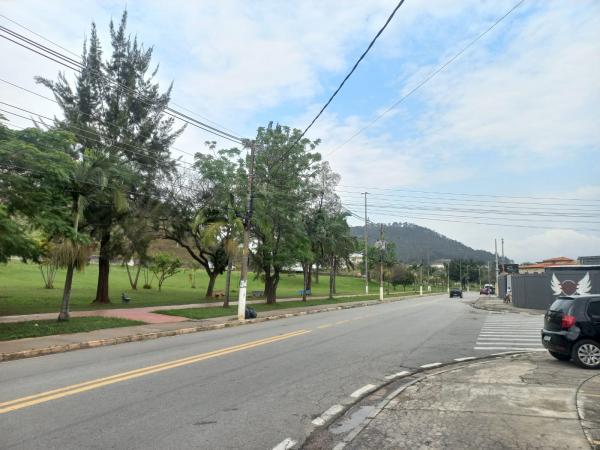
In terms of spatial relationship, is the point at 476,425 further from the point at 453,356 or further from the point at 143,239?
the point at 143,239

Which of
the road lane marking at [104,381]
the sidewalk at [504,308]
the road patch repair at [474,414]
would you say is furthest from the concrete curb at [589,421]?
the sidewalk at [504,308]

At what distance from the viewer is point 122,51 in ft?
109

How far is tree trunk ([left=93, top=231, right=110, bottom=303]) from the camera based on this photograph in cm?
2791

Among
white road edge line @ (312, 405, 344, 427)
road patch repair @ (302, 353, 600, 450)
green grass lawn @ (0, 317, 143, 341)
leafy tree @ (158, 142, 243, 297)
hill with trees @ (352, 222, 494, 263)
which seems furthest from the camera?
hill with trees @ (352, 222, 494, 263)

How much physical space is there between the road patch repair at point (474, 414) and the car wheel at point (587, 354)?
49cm

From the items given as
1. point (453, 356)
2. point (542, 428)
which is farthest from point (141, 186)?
point (542, 428)

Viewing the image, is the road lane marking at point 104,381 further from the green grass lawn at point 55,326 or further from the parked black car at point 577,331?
the parked black car at point 577,331

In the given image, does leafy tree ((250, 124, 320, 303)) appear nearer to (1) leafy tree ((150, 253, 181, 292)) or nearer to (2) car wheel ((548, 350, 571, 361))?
(1) leafy tree ((150, 253, 181, 292))

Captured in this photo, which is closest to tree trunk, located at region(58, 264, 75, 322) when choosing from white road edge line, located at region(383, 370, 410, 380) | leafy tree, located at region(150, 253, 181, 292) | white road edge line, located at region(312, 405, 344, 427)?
white road edge line, located at region(383, 370, 410, 380)

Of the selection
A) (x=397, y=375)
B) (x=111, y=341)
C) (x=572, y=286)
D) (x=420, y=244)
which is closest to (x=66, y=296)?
(x=111, y=341)

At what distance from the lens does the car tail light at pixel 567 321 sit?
10336 millimetres

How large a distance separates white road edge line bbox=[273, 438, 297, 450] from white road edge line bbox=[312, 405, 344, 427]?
73cm

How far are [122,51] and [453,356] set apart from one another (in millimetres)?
30865

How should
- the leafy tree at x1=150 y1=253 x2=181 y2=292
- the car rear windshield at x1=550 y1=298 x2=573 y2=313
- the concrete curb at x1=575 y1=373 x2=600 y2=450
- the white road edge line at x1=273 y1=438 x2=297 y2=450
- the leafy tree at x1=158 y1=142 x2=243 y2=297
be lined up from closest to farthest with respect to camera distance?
the white road edge line at x1=273 y1=438 x2=297 y2=450 < the concrete curb at x1=575 y1=373 x2=600 y2=450 < the car rear windshield at x1=550 y1=298 x2=573 y2=313 < the leafy tree at x1=158 y1=142 x2=243 y2=297 < the leafy tree at x1=150 y1=253 x2=181 y2=292
